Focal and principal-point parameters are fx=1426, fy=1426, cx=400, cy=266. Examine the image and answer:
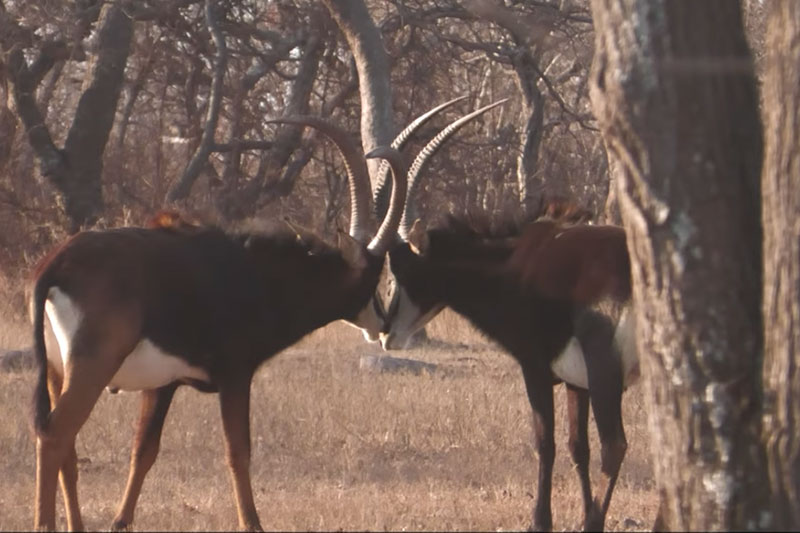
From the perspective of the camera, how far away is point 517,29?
47.5ft

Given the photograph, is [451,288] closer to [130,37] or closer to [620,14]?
[620,14]

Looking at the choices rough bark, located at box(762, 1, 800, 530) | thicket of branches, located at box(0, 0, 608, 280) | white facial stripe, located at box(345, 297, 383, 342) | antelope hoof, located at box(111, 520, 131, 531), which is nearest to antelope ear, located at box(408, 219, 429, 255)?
white facial stripe, located at box(345, 297, 383, 342)

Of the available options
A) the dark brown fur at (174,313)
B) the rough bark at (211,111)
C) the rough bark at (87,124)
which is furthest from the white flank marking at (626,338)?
the rough bark at (87,124)

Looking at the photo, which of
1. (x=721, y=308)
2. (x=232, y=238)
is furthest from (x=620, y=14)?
(x=232, y=238)

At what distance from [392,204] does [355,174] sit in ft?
0.90

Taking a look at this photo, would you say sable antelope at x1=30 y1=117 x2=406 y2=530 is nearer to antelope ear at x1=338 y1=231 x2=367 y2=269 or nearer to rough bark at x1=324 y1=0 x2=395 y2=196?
antelope ear at x1=338 y1=231 x2=367 y2=269

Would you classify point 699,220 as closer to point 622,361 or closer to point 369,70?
point 622,361

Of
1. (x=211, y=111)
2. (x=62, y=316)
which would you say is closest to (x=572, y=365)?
(x=62, y=316)

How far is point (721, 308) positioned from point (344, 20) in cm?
1001

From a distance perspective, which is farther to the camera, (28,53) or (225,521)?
(28,53)

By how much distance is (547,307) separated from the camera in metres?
7.11

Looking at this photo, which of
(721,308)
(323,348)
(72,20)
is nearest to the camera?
(721,308)

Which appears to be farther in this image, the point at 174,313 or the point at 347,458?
the point at 347,458

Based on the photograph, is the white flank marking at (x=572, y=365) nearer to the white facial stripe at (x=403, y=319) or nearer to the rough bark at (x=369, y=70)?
the white facial stripe at (x=403, y=319)
